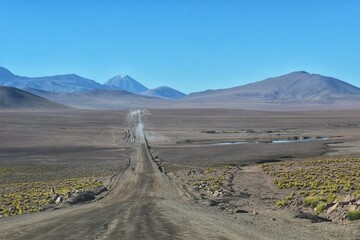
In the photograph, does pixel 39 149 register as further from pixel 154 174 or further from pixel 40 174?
pixel 154 174

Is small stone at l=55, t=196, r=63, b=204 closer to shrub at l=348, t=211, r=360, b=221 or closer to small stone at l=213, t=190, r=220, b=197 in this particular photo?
small stone at l=213, t=190, r=220, b=197

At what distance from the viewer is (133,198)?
953 inches

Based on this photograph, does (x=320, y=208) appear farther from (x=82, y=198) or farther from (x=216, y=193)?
(x=82, y=198)

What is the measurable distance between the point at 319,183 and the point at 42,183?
65.9 ft

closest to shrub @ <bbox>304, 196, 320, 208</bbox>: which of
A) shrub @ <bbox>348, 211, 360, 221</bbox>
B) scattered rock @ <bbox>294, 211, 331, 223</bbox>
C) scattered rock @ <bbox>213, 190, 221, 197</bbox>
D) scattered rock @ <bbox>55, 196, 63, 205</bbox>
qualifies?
scattered rock @ <bbox>294, 211, 331, 223</bbox>

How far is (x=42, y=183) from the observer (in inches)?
1432

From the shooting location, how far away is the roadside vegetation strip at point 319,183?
19031 millimetres

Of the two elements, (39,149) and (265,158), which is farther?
(39,149)

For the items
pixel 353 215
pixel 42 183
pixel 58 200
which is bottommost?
pixel 42 183

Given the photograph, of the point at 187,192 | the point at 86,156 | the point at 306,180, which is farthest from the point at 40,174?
the point at 306,180

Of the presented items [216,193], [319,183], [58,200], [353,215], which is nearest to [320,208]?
[353,215]

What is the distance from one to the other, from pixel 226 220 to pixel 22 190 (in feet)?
65.9

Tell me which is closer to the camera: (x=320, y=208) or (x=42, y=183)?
(x=320, y=208)

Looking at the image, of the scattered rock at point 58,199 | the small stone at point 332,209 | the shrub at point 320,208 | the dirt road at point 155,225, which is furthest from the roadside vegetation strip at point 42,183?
the small stone at point 332,209
